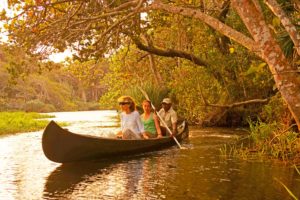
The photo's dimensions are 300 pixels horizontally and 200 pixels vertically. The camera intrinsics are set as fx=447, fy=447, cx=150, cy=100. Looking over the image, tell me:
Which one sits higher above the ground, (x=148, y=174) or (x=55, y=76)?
(x=55, y=76)

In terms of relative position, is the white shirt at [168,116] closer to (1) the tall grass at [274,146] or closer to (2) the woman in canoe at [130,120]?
(2) the woman in canoe at [130,120]

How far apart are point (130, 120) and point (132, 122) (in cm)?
7

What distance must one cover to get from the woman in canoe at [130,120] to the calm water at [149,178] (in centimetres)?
55

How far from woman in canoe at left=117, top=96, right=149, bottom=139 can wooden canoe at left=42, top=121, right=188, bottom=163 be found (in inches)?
12.4

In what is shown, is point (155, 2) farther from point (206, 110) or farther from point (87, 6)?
point (206, 110)

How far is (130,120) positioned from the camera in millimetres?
10445

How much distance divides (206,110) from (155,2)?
36.0ft

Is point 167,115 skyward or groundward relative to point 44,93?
groundward

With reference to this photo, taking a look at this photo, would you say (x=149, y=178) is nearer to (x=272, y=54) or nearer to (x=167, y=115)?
(x=272, y=54)

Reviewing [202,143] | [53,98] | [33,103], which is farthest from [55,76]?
[202,143]

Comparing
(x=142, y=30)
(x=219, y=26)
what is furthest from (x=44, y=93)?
(x=219, y=26)

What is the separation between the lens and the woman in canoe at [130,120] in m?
10.2

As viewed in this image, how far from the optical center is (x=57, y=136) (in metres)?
8.63

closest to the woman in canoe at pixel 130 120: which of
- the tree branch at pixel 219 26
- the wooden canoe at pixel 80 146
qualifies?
the wooden canoe at pixel 80 146
